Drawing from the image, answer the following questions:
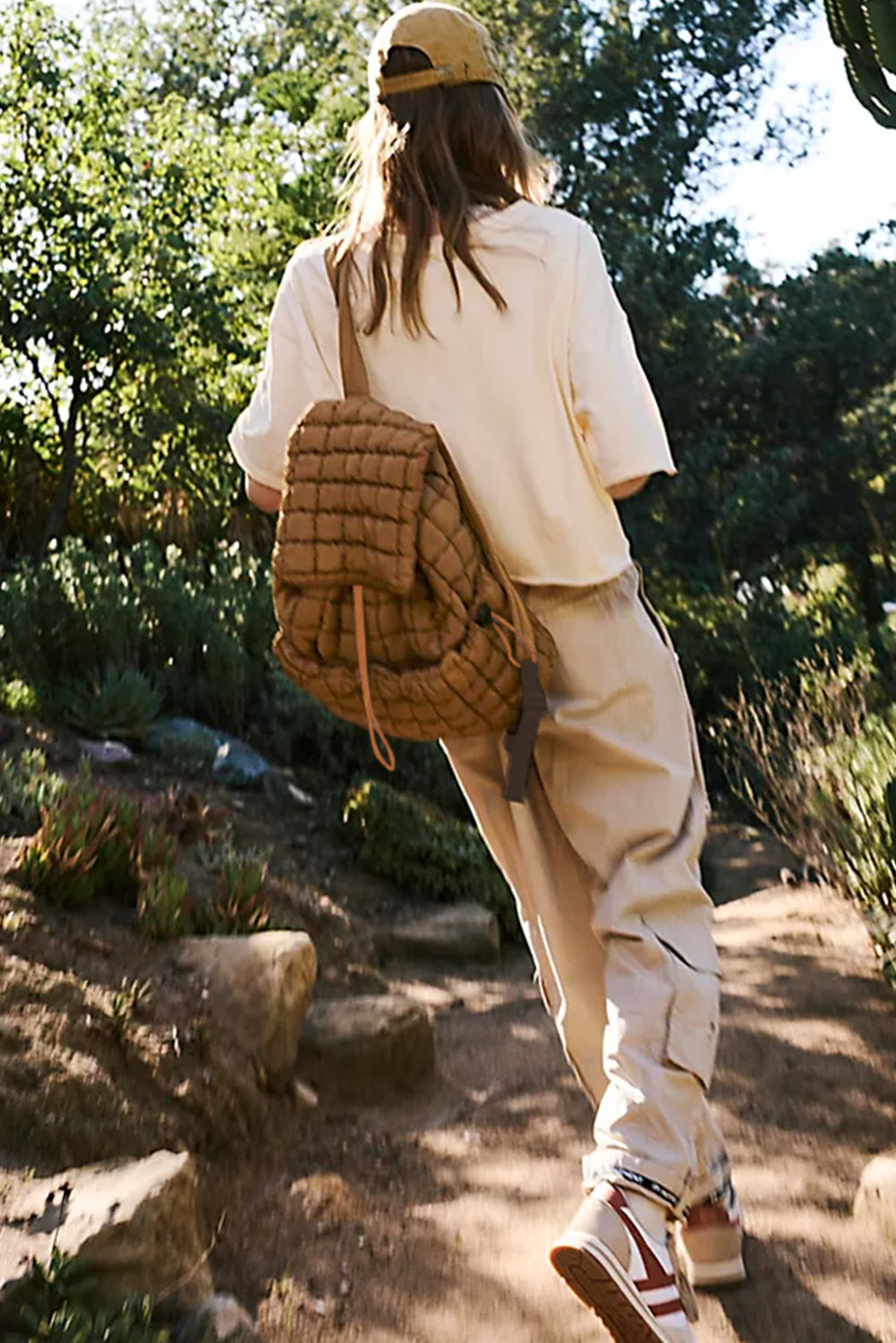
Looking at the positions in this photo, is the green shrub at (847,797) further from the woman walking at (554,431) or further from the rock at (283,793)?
the rock at (283,793)

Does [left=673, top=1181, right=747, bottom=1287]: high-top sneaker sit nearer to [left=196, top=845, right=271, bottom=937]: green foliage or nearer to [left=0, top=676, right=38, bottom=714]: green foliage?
[left=196, top=845, right=271, bottom=937]: green foliage

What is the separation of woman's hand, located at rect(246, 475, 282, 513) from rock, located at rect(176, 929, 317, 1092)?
180 centimetres

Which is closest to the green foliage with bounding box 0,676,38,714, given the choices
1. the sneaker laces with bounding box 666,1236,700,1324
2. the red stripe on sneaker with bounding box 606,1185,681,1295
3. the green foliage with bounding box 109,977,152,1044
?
the green foliage with bounding box 109,977,152,1044

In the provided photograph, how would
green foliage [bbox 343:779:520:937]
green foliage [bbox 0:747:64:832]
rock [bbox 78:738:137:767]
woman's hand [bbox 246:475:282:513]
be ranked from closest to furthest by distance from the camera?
1. woman's hand [bbox 246:475:282:513]
2. green foliage [bbox 0:747:64:832]
3. green foliage [bbox 343:779:520:937]
4. rock [bbox 78:738:137:767]

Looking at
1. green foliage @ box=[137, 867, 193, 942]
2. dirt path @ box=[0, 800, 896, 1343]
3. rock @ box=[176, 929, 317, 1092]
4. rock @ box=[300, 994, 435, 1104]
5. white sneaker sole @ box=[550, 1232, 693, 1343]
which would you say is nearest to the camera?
white sneaker sole @ box=[550, 1232, 693, 1343]

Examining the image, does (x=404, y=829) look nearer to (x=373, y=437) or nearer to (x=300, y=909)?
(x=300, y=909)

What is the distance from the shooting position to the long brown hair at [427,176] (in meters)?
2.39

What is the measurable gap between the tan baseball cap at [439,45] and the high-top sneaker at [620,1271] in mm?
1885

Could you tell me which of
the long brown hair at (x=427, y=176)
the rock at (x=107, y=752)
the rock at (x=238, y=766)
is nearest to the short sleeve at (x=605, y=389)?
the long brown hair at (x=427, y=176)

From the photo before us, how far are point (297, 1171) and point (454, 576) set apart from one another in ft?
6.49

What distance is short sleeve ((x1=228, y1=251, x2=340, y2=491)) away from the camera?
8.27 feet

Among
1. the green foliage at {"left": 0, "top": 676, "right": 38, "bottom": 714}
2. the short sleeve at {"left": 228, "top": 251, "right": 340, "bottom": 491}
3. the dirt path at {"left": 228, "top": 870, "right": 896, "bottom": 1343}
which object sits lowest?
the dirt path at {"left": 228, "top": 870, "right": 896, "bottom": 1343}

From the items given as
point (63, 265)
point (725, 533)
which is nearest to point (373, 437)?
point (63, 265)

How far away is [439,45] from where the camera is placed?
2.46 meters
